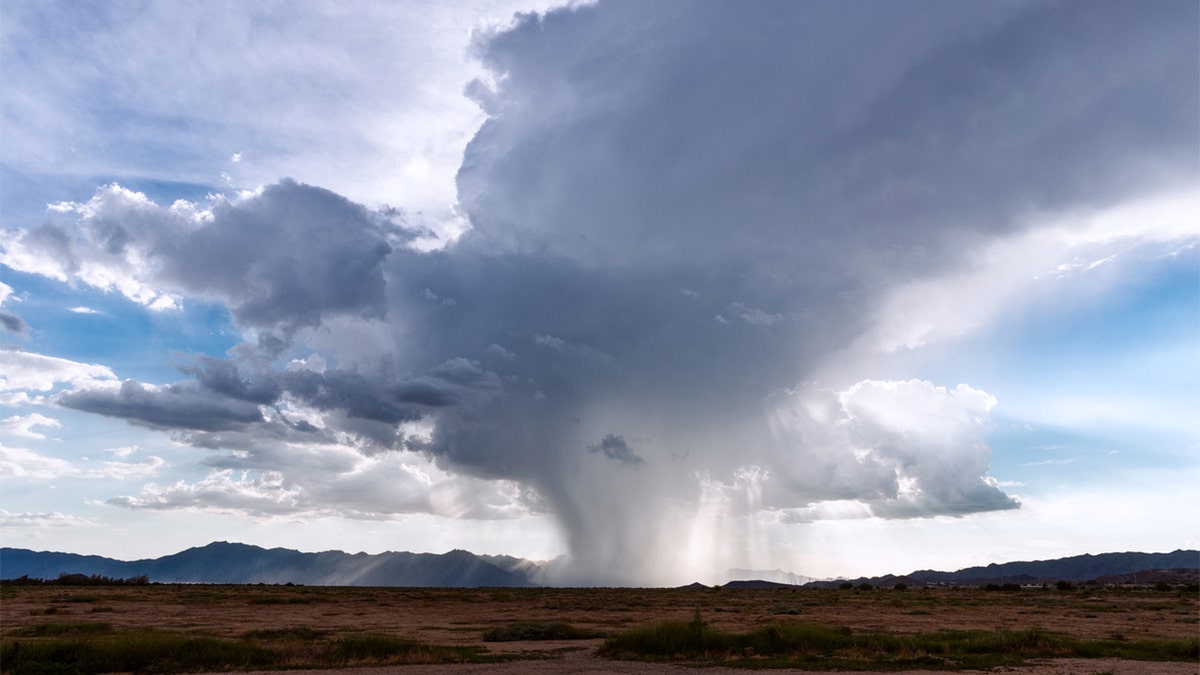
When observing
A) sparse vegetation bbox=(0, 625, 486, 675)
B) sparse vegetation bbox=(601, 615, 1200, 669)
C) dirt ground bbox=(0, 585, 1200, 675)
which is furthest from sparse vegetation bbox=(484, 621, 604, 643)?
sparse vegetation bbox=(601, 615, 1200, 669)

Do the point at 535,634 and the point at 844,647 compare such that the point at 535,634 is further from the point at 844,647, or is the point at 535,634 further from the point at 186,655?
the point at 186,655

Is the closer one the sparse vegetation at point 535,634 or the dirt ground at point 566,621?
the dirt ground at point 566,621

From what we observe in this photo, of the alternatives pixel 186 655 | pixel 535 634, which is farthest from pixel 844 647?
pixel 186 655

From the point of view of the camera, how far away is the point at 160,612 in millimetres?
67312

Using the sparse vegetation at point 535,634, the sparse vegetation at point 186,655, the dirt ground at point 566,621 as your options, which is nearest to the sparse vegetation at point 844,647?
the dirt ground at point 566,621

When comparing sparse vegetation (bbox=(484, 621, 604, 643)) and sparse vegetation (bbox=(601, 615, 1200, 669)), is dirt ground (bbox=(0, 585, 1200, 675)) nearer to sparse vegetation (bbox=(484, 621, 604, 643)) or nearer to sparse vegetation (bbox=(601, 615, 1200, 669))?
sparse vegetation (bbox=(484, 621, 604, 643))

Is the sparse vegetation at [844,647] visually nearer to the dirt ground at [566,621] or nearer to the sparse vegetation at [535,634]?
the dirt ground at [566,621]

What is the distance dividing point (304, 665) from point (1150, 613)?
7226 centimetres

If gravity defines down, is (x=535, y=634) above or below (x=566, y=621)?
above

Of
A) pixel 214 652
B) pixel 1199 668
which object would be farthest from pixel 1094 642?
pixel 214 652

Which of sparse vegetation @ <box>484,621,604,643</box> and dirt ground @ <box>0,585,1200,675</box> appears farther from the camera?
sparse vegetation @ <box>484,621,604,643</box>

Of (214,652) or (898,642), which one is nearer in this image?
(214,652)

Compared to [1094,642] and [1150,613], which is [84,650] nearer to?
[1094,642]

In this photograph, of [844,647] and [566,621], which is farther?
[566,621]
